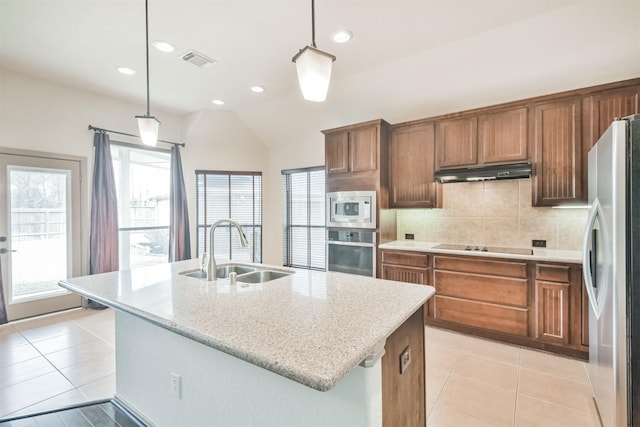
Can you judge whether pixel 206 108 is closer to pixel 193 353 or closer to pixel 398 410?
pixel 193 353

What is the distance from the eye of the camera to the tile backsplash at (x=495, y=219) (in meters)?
3.17

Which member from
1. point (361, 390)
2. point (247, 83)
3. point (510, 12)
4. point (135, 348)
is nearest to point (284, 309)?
point (361, 390)

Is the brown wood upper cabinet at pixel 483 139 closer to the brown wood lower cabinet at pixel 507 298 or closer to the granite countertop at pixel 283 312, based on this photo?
the brown wood lower cabinet at pixel 507 298

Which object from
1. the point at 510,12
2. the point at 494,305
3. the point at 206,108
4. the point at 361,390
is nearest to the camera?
the point at 361,390

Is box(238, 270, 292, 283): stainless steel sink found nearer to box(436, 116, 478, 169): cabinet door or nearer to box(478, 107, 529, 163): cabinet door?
box(436, 116, 478, 169): cabinet door

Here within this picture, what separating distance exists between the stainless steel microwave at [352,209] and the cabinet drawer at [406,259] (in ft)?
1.37

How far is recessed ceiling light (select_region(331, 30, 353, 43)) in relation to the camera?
8.84 feet

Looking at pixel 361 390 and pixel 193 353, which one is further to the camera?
pixel 193 353

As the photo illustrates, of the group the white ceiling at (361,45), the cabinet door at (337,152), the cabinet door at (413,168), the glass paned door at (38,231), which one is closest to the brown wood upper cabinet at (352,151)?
the cabinet door at (337,152)

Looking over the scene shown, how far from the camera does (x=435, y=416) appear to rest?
1988mm

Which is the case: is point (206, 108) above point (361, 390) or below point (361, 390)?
above

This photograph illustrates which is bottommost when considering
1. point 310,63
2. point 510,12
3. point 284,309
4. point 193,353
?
point 193,353

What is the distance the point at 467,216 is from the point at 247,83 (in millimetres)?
3381

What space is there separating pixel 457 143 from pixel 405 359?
2882mm
